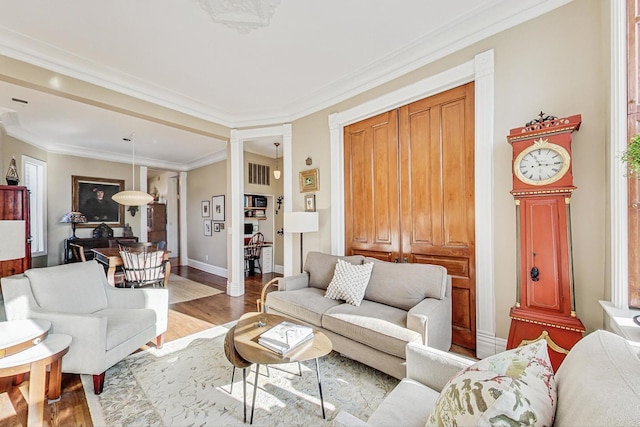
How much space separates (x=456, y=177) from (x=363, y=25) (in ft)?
5.58

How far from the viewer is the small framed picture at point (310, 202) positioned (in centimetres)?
403

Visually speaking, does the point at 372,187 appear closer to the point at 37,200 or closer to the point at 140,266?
the point at 140,266

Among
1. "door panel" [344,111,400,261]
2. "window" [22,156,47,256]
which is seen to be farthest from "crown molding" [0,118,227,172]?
"door panel" [344,111,400,261]

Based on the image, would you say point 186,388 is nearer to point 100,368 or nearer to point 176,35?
point 100,368

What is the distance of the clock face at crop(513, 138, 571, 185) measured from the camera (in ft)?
6.13

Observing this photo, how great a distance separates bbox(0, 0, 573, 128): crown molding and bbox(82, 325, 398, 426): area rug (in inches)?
122

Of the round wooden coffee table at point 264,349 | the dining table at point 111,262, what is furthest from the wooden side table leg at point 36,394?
the dining table at point 111,262

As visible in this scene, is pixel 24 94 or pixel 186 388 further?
pixel 24 94

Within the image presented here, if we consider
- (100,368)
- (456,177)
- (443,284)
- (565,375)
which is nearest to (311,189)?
(456,177)

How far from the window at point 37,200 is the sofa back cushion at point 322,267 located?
18.6ft

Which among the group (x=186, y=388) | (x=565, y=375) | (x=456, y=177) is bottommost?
(x=186, y=388)

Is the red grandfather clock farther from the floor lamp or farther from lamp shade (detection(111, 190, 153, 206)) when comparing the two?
lamp shade (detection(111, 190, 153, 206))

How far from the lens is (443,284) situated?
7.82 ft

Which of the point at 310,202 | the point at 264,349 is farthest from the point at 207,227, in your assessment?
the point at 264,349
